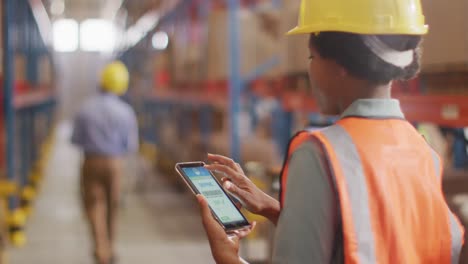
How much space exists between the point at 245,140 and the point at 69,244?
231 cm

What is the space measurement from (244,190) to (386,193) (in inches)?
16.3

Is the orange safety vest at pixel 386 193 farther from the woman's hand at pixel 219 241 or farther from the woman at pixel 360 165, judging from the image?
the woman's hand at pixel 219 241

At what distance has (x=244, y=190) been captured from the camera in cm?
186

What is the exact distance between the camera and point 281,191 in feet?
5.56

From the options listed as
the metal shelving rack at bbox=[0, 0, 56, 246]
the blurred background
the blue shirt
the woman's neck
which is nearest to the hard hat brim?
the woman's neck

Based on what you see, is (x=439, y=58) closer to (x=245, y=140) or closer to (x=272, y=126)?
(x=245, y=140)

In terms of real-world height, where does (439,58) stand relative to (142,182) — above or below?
above

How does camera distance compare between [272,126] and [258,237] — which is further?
[272,126]

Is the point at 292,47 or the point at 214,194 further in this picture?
the point at 292,47

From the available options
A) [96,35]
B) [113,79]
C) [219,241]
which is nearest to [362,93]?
[219,241]

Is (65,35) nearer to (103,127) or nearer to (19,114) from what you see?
(19,114)

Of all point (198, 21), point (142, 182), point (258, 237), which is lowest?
point (142, 182)

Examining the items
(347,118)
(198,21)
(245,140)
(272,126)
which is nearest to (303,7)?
(347,118)

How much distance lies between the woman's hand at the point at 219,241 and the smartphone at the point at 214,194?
0.02m
